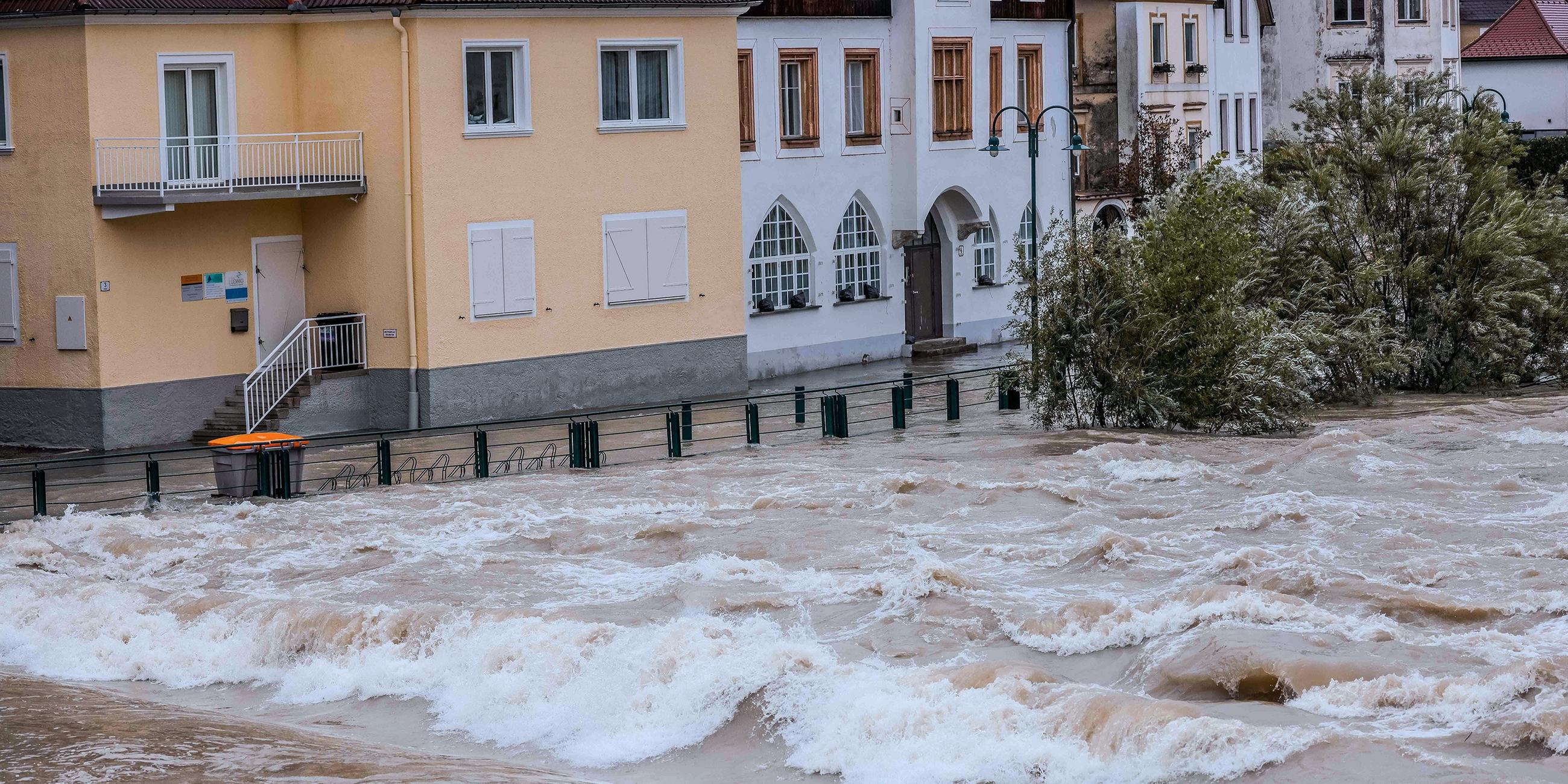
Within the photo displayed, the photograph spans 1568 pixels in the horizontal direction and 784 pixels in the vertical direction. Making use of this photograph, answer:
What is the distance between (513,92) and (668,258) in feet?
12.9

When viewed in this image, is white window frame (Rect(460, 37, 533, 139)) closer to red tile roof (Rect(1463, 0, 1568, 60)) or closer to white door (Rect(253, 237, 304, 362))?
white door (Rect(253, 237, 304, 362))

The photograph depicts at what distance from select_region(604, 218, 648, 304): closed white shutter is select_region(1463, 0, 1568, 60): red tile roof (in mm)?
45223

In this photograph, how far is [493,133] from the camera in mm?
30625

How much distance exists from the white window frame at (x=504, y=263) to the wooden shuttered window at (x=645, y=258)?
136 cm

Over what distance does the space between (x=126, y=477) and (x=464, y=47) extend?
29.9ft

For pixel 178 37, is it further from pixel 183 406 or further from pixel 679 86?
pixel 679 86

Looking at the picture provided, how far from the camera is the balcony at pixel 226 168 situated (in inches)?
1107

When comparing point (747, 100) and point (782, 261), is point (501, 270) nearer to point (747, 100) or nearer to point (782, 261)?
point (747, 100)

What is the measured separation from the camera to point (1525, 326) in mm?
32500

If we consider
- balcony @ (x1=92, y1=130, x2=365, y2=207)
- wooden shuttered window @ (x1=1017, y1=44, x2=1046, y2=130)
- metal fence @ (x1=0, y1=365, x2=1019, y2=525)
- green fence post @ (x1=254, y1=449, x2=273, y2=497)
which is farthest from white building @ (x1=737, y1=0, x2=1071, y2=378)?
green fence post @ (x1=254, y1=449, x2=273, y2=497)

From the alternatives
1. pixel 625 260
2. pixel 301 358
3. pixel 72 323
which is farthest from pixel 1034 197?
pixel 72 323

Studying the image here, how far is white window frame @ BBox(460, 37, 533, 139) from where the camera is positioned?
99.6 feet

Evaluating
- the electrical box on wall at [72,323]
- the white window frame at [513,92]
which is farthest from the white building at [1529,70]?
the electrical box on wall at [72,323]

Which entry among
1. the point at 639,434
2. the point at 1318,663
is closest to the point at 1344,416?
the point at 639,434
